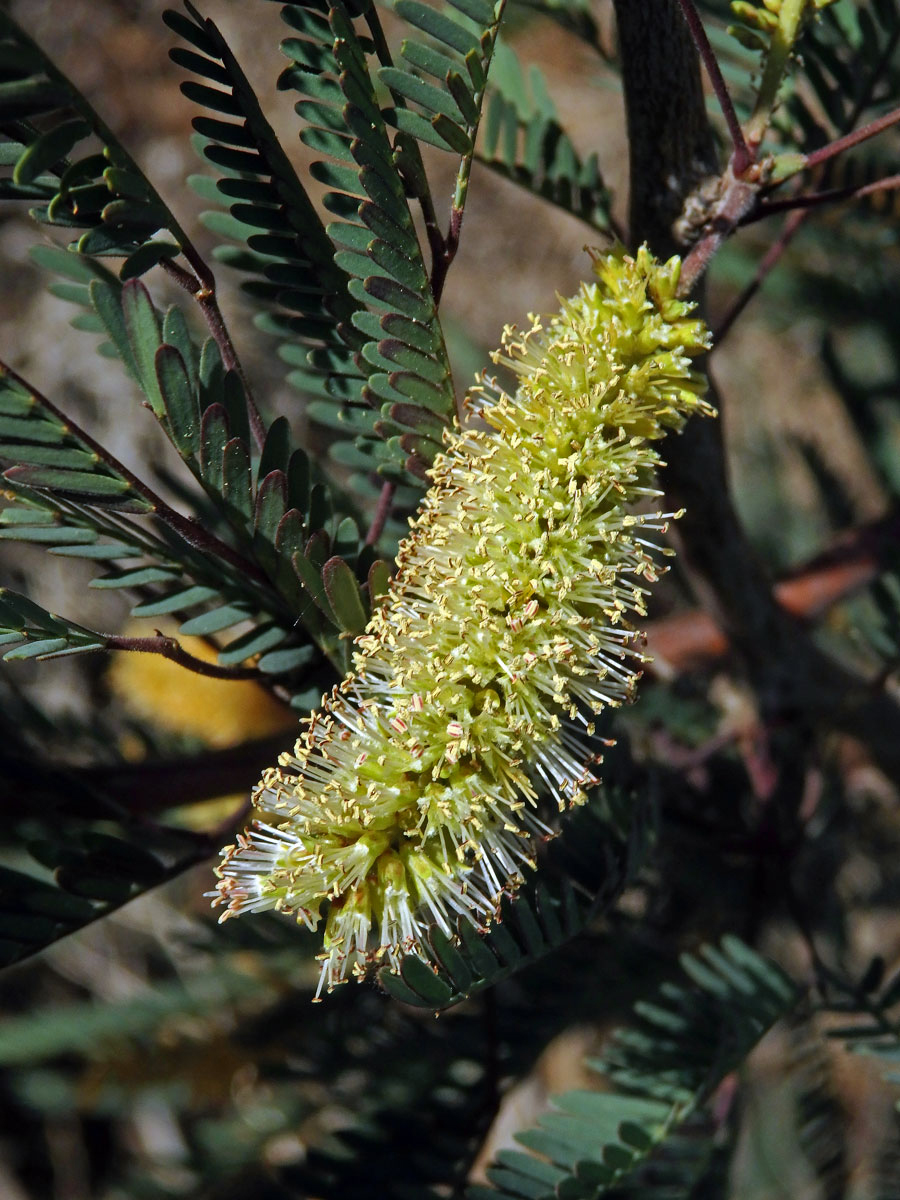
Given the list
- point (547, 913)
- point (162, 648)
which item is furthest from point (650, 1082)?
point (162, 648)

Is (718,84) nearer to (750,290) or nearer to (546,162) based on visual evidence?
(750,290)

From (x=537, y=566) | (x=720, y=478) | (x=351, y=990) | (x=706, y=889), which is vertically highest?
(x=720, y=478)

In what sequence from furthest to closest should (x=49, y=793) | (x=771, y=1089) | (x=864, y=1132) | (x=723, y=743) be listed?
(x=864, y=1132)
(x=771, y=1089)
(x=723, y=743)
(x=49, y=793)

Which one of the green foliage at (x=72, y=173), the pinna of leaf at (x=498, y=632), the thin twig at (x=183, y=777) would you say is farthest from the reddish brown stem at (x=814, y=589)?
the green foliage at (x=72, y=173)

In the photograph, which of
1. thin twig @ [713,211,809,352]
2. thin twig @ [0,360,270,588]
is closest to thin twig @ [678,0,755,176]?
thin twig @ [713,211,809,352]

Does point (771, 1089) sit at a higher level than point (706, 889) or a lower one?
lower

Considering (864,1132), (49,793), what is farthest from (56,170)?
(864,1132)

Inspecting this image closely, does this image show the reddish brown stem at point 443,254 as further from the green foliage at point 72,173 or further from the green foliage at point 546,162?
the green foliage at point 546,162

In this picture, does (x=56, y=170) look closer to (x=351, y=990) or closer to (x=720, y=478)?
(x=720, y=478)
